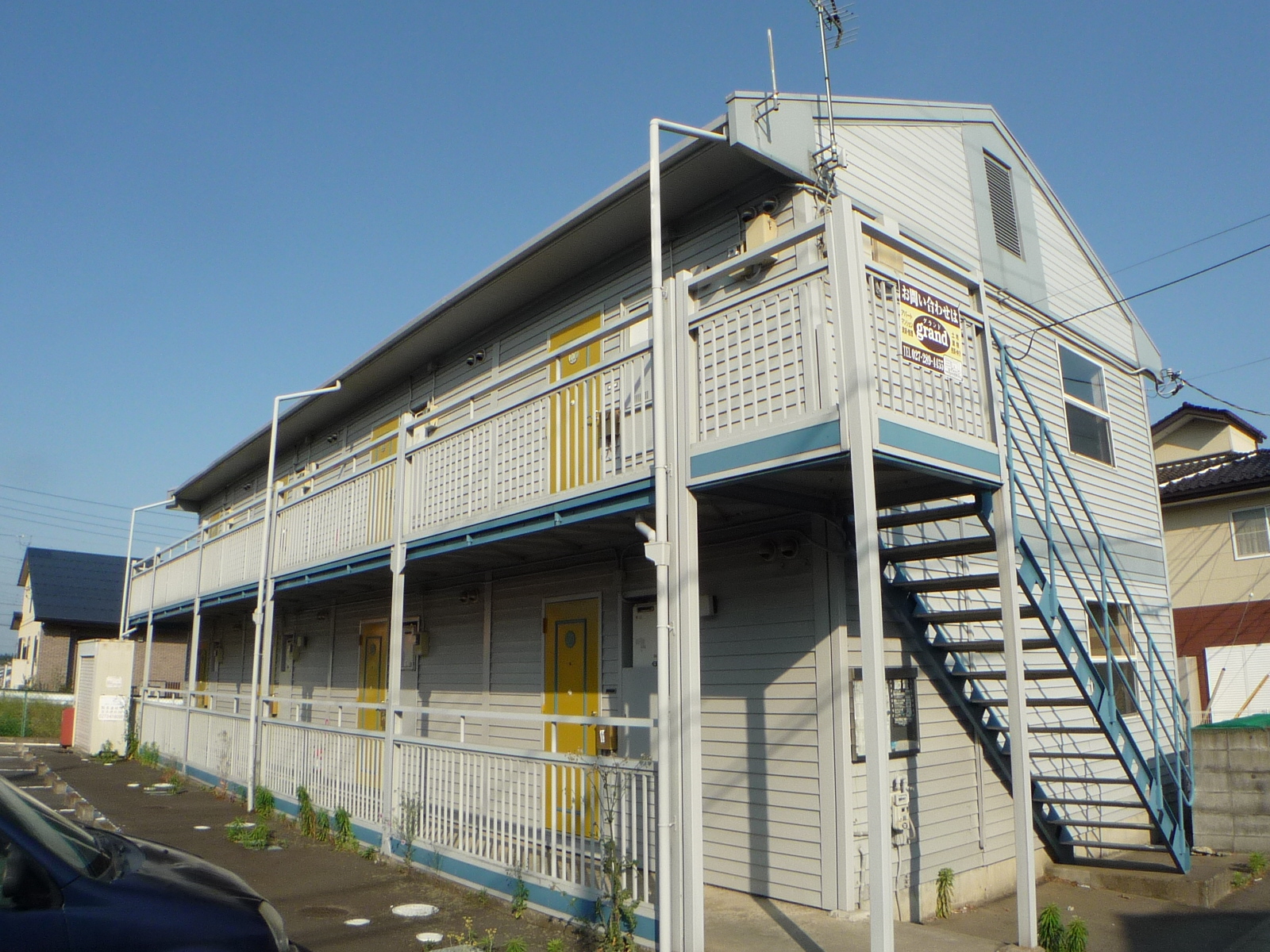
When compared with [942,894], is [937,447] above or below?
above

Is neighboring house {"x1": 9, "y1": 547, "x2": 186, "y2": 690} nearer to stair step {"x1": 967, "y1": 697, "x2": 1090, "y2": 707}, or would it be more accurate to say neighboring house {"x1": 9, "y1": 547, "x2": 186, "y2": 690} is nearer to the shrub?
the shrub

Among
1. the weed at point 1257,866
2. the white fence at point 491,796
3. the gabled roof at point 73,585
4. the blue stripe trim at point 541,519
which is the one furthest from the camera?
the gabled roof at point 73,585

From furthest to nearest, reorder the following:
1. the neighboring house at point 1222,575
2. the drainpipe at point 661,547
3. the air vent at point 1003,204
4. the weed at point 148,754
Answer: the neighboring house at point 1222,575 → the weed at point 148,754 → the air vent at point 1003,204 → the drainpipe at point 661,547

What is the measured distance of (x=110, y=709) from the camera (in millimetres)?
19328

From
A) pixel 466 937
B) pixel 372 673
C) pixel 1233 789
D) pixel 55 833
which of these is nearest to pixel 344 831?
pixel 466 937

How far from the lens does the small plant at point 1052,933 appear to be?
6070 millimetres

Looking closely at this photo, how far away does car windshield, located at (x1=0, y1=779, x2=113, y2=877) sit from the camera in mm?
3523

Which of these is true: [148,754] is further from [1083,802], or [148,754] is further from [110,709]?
[1083,802]

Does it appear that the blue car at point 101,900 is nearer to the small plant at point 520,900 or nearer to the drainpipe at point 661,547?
the drainpipe at point 661,547

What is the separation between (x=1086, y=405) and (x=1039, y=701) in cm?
579

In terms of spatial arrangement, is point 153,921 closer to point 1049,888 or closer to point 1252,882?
point 1049,888

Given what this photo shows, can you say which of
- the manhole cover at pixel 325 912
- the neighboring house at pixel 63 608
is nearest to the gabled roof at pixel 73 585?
the neighboring house at pixel 63 608

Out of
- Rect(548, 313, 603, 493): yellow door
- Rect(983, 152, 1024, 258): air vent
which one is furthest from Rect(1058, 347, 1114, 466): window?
Rect(548, 313, 603, 493): yellow door

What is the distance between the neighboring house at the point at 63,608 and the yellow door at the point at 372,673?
87.9 feet
